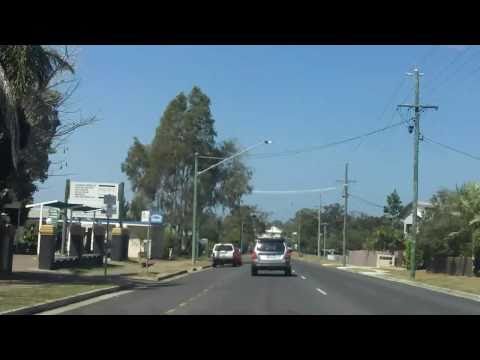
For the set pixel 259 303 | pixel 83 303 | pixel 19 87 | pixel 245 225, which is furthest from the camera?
pixel 245 225

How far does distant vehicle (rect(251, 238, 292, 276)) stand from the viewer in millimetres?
37375

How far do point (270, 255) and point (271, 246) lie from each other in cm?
45

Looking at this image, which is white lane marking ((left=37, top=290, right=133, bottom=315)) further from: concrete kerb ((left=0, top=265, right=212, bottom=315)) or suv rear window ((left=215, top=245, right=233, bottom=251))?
suv rear window ((left=215, top=245, right=233, bottom=251))

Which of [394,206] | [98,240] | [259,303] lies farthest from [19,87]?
[394,206]

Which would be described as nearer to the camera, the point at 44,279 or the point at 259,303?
the point at 259,303

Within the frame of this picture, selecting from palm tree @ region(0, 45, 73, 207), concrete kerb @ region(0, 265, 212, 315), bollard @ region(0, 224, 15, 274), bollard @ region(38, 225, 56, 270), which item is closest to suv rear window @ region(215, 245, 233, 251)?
bollard @ region(38, 225, 56, 270)

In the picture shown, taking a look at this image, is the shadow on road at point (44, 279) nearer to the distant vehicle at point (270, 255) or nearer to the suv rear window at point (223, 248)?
the distant vehicle at point (270, 255)

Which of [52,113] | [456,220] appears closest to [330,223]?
[456,220]

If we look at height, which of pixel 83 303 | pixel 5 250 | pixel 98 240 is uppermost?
pixel 98 240

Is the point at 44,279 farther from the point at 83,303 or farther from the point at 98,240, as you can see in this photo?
the point at 98,240

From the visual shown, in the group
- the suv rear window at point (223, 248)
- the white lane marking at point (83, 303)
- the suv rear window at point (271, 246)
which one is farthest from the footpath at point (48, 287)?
the suv rear window at point (223, 248)

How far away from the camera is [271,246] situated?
3744cm
